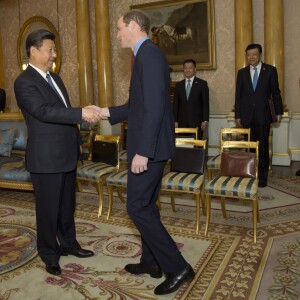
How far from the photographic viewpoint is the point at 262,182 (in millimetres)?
5348

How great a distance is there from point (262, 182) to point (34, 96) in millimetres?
3720

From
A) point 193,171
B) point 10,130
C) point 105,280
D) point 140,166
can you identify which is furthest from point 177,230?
point 10,130

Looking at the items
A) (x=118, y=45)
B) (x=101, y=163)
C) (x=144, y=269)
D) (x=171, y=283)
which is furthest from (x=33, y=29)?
(x=171, y=283)

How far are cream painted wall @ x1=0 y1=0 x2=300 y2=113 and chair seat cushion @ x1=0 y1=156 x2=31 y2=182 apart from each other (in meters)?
3.92

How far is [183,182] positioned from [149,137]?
5.36 feet

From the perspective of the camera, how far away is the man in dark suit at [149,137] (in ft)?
7.20

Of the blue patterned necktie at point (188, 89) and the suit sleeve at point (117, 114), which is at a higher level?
the blue patterned necktie at point (188, 89)

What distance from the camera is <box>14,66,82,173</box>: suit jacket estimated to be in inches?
103

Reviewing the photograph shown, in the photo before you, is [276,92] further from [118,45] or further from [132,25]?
[118,45]

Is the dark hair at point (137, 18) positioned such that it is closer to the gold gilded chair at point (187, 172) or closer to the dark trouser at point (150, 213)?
the dark trouser at point (150, 213)

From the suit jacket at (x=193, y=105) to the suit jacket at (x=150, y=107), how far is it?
3.90m

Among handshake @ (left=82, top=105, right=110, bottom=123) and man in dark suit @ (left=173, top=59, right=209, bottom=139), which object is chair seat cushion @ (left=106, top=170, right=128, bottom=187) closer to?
handshake @ (left=82, top=105, right=110, bottom=123)

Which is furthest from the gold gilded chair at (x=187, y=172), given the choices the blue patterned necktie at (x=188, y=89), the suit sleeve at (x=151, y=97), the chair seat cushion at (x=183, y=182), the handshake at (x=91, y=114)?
the blue patterned necktie at (x=188, y=89)

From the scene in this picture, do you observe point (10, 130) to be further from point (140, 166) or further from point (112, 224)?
point (140, 166)
